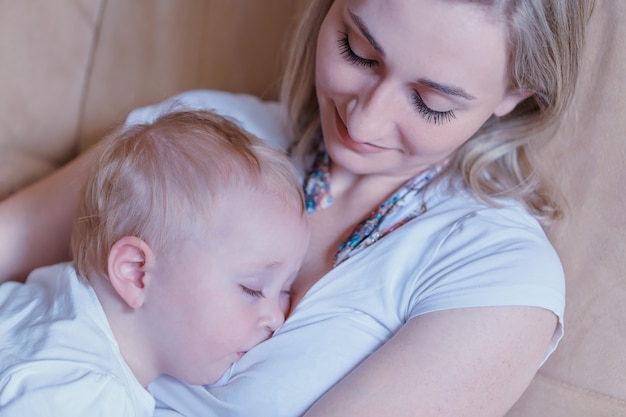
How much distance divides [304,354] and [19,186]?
2.64 ft

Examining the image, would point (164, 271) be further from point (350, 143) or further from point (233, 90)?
point (233, 90)

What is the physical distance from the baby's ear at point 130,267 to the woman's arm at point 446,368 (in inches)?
12.1

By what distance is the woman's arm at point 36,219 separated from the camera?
1471 mm

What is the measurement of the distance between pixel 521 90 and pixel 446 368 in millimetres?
460

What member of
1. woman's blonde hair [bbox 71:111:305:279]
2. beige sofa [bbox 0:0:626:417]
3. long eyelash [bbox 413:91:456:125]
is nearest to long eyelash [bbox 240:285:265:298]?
woman's blonde hair [bbox 71:111:305:279]

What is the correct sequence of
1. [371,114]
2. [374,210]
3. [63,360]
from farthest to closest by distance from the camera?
[374,210] → [371,114] → [63,360]

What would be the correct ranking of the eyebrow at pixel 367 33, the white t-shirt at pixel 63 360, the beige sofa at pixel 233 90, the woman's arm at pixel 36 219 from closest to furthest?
the white t-shirt at pixel 63 360 < the eyebrow at pixel 367 33 < the beige sofa at pixel 233 90 < the woman's arm at pixel 36 219

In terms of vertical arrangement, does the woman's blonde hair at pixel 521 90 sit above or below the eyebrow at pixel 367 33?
below

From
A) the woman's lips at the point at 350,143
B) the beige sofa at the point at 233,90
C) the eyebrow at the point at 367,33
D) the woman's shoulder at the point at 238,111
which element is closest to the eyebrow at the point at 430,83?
the eyebrow at the point at 367,33

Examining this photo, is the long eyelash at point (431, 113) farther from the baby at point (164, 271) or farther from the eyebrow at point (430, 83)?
the baby at point (164, 271)

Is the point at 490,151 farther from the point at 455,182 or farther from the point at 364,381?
the point at 364,381

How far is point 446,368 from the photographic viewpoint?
1.10 meters

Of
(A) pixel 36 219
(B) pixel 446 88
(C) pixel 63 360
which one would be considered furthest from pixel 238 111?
(C) pixel 63 360

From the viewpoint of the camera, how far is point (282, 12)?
1.91 metres
